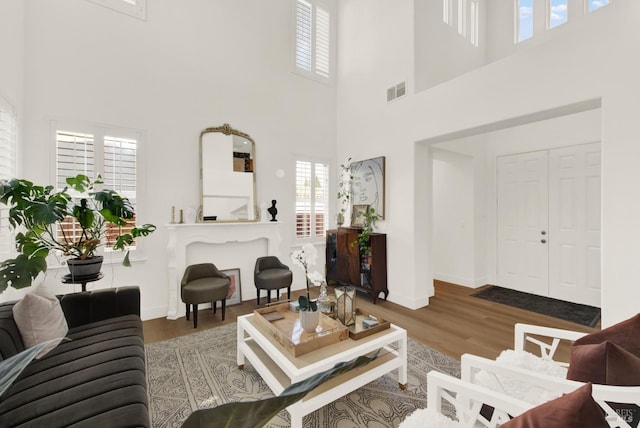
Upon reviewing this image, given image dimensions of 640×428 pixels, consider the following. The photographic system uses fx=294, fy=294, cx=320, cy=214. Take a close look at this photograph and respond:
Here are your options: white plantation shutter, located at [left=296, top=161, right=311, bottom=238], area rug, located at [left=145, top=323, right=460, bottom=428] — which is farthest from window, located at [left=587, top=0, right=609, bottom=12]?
area rug, located at [left=145, top=323, right=460, bottom=428]

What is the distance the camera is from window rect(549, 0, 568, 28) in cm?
433

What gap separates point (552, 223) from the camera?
424 cm

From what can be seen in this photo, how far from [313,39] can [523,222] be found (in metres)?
4.52

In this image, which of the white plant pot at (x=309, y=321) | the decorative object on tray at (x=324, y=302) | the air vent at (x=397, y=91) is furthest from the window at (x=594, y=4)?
the white plant pot at (x=309, y=321)

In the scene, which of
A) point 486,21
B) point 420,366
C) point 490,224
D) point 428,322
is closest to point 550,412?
point 420,366

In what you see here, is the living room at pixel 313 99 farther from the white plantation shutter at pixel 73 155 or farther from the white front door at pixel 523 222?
the white front door at pixel 523 222

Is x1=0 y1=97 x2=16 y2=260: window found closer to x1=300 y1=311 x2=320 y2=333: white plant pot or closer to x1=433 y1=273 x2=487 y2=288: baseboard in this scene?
x1=300 y1=311 x2=320 y2=333: white plant pot

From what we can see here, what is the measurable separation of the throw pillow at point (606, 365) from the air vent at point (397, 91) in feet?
11.5

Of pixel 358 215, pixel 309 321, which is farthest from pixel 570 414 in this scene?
pixel 358 215

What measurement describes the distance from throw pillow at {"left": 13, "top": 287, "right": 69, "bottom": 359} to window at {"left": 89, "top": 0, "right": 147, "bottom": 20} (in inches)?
130

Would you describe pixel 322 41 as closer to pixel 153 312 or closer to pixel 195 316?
pixel 195 316

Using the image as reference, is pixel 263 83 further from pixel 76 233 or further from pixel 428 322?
pixel 428 322

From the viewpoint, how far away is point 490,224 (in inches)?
195

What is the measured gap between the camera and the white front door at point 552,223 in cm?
389
